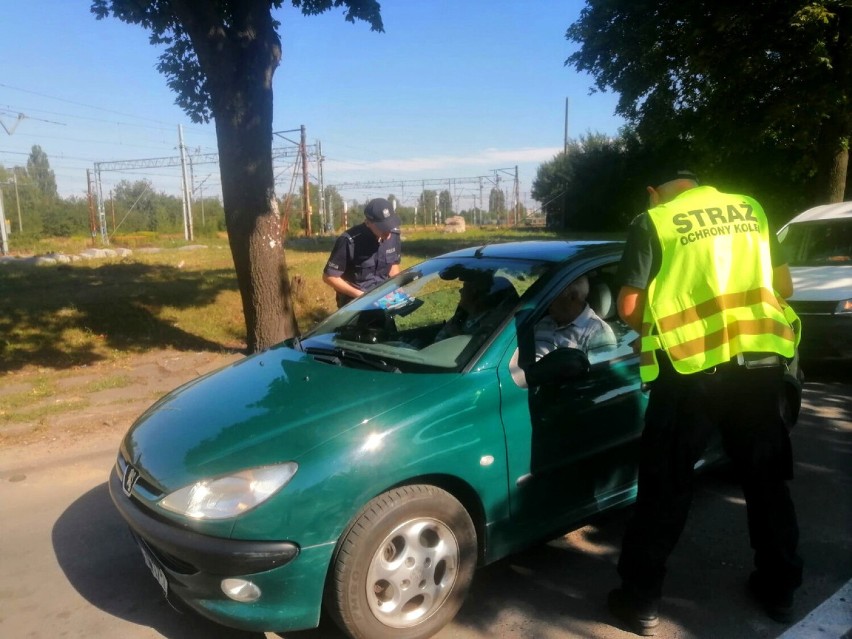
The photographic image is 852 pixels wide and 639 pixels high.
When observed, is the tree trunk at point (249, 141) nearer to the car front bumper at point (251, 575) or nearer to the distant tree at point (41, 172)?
the car front bumper at point (251, 575)

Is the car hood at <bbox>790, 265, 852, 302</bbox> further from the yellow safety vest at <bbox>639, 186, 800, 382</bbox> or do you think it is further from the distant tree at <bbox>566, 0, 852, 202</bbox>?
the distant tree at <bbox>566, 0, 852, 202</bbox>

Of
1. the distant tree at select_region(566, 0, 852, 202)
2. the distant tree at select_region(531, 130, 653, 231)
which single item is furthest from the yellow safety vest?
the distant tree at select_region(531, 130, 653, 231)

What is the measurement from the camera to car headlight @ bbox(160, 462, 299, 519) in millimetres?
2492

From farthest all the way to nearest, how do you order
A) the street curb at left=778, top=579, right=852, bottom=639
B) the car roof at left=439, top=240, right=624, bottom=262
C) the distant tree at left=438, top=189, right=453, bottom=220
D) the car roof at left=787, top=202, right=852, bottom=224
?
the distant tree at left=438, top=189, right=453, bottom=220, the car roof at left=787, top=202, right=852, bottom=224, the car roof at left=439, top=240, right=624, bottom=262, the street curb at left=778, top=579, right=852, bottom=639

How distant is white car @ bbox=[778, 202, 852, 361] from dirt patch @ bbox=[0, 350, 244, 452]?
6.18 metres

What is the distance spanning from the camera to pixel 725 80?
13336 mm

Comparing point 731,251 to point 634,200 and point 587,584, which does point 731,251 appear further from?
point 634,200

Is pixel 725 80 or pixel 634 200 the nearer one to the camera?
pixel 725 80

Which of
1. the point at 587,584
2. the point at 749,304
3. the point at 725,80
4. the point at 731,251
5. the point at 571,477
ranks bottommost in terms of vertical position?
the point at 587,584

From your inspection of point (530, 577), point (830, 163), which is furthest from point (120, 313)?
point (830, 163)

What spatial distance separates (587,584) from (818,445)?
2.71 meters

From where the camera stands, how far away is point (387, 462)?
102 inches

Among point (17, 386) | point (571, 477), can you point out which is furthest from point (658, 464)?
point (17, 386)

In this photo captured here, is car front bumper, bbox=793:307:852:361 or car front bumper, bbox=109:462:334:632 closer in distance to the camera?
car front bumper, bbox=109:462:334:632
